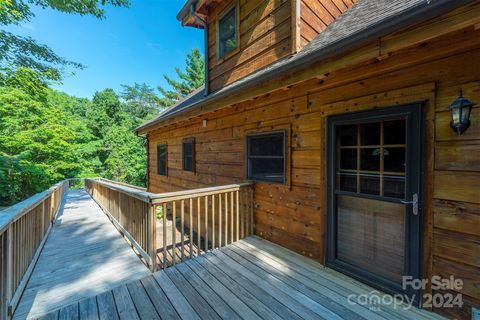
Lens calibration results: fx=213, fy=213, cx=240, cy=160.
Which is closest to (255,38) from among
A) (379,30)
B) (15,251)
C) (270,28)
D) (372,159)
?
(270,28)

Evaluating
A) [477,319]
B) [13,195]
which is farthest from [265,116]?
[13,195]

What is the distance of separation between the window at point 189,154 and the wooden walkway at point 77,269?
7.30ft

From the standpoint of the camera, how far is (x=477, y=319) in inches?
63.9

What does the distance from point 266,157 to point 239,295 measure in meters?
2.06

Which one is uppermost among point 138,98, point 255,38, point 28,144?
point 138,98

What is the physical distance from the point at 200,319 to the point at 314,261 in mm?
1648

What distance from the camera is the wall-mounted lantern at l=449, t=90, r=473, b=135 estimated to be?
1.65 metres

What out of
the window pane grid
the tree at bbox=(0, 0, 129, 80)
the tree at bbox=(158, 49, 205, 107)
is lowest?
the window pane grid

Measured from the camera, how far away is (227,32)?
15.0 feet

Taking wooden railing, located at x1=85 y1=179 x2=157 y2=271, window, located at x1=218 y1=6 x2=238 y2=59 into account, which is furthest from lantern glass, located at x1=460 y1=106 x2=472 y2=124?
window, located at x1=218 y1=6 x2=238 y2=59

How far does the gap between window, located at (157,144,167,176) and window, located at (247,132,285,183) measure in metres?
4.29

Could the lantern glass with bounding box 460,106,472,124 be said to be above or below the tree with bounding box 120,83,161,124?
below

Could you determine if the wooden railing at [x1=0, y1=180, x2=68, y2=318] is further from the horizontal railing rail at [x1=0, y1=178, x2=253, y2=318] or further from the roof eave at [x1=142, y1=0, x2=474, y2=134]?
the roof eave at [x1=142, y1=0, x2=474, y2=134]

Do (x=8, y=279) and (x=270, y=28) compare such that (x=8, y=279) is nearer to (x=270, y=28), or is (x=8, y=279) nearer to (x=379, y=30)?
(x=379, y=30)
